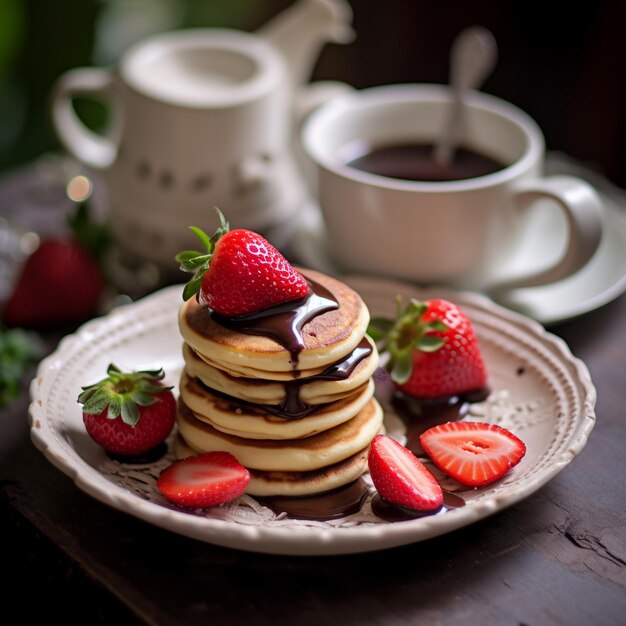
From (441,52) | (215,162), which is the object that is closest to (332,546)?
(215,162)

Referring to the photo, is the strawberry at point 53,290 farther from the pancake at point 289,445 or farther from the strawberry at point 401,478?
the strawberry at point 401,478

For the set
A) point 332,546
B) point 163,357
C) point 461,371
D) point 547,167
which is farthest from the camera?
point 547,167

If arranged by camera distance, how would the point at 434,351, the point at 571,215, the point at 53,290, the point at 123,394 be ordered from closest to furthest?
the point at 123,394 → the point at 434,351 → the point at 571,215 → the point at 53,290

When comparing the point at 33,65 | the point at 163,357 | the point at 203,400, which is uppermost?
the point at 203,400

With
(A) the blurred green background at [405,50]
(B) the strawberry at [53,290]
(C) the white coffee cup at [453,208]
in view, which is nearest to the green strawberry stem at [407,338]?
(C) the white coffee cup at [453,208]

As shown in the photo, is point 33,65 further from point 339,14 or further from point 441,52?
point 339,14

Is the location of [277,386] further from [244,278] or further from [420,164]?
[420,164]

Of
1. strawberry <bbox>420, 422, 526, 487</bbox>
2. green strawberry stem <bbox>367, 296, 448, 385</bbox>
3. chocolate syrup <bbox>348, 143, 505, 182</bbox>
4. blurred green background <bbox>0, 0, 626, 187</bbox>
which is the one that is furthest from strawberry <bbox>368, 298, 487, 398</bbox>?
blurred green background <bbox>0, 0, 626, 187</bbox>

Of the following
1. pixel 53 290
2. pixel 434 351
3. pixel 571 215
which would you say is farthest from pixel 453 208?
pixel 53 290
